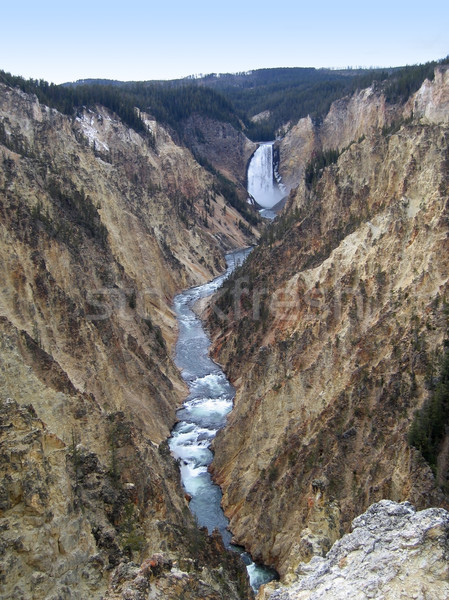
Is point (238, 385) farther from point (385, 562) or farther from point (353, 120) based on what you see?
point (353, 120)

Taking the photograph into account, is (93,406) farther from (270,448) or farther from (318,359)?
(318,359)

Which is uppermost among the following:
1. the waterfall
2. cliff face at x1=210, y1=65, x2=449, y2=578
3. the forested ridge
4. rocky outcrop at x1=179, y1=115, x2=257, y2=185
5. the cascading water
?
the forested ridge

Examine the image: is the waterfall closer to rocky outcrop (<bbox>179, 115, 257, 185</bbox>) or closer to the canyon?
rocky outcrop (<bbox>179, 115, 257, 185</bbox>)

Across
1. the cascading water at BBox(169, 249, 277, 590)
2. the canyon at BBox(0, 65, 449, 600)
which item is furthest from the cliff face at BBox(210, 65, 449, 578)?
the cascading water at BBox(169, 249, 277, 590)

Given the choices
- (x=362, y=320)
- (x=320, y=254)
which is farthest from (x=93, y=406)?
(x=320, y=254)

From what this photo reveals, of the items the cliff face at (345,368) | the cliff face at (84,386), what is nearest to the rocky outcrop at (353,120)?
the cliff face at (345,368)

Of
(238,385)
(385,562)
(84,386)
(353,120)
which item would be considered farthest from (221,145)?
(385,562)
